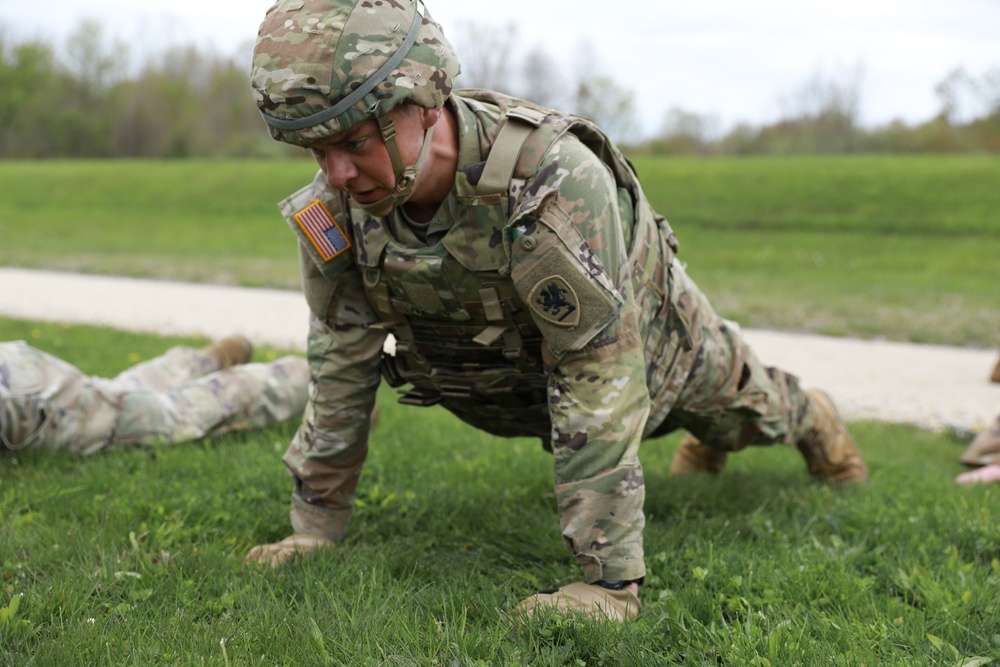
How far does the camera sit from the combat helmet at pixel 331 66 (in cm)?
238

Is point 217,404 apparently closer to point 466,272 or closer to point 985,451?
point 466,272

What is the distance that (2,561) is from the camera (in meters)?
3.10

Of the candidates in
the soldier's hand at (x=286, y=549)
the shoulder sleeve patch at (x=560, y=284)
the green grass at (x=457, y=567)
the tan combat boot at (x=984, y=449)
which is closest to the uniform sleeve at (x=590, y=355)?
the shoulder sleeve patch at (x=560, y=284)

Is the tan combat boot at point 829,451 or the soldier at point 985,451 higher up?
the tan combat boot at point 829,451

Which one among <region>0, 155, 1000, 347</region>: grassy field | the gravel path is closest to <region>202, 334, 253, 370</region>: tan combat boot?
the gravel path

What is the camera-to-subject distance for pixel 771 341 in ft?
30.1

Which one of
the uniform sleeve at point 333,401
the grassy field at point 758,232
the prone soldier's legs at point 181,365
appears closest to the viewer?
the uniform sleeve at point 333,401

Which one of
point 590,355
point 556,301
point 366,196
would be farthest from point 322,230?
point 590,355

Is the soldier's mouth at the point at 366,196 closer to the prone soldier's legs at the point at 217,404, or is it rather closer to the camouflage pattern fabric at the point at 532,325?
the camouflage pattern fabric at the point at 532,325

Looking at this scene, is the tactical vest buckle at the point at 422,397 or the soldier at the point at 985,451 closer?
the tactical vest buckle at the point at 422,397

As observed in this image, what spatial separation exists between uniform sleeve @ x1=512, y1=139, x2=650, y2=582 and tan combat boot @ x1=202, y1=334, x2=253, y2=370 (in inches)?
131

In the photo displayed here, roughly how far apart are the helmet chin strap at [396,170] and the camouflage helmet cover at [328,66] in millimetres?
63

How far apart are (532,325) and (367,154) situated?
738 millimetres

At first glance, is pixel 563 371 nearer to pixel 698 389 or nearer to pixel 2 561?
pixel 698 389
